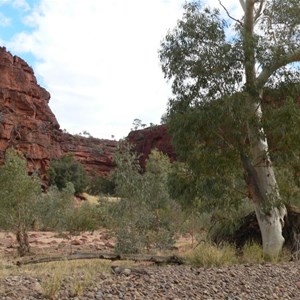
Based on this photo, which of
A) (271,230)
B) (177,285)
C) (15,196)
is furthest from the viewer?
(15,196)

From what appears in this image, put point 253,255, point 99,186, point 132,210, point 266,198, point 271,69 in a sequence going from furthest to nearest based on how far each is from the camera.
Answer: point 99,186
point 132,210
point 266,198
point 271,69
point 253,255

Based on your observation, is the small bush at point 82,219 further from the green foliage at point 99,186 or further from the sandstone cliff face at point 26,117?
the green foliage at point 99,186

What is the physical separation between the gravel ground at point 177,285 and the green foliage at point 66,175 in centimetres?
4221

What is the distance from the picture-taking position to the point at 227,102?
35.8 feet

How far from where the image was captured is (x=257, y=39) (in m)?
11.5

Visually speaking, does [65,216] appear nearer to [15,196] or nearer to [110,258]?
[15,196]

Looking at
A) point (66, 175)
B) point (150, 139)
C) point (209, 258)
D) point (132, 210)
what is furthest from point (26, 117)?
point (209, 258)

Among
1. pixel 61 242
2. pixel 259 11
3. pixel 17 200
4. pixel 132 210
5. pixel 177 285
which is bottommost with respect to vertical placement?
pixel 61 242

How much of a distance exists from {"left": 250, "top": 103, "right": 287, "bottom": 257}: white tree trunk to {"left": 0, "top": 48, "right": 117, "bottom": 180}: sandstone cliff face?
35057 millimetres

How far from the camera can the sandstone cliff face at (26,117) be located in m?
45.8

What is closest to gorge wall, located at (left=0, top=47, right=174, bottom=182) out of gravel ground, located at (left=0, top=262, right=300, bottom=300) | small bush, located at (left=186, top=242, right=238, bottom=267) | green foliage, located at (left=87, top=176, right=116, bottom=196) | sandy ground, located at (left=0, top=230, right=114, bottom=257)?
green foliage, located at (left=87, top=176, right=116, bottom=196)

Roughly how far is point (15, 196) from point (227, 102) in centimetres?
1038

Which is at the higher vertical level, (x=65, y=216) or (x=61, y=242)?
(x=65, y=216)

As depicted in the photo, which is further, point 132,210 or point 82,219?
point 82,219
